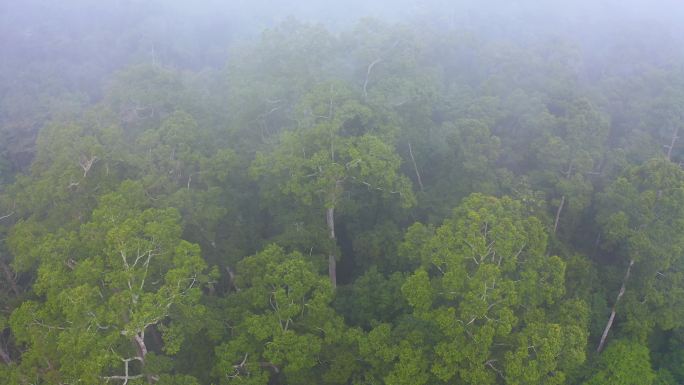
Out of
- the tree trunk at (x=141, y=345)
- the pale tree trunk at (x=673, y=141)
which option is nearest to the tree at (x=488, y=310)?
the tree trunk at (x=141, y=345)

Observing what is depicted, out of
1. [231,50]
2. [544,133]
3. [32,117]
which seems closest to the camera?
[544,133]

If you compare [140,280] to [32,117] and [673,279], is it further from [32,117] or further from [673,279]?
[32,117]

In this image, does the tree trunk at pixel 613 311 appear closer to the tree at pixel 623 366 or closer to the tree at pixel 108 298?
the tree at pixel 623 366

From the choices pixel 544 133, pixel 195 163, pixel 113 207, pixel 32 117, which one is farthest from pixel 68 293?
pixel 32 117

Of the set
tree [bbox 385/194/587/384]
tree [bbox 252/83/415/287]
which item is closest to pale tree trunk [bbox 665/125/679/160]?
tree [bbox 385/194/587/384]

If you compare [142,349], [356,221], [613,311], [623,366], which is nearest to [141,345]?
[142,349]

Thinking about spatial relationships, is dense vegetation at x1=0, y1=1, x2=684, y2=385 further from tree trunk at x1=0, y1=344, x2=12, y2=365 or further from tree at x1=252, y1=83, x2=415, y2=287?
tree trunk at x1=0, y1=344, x2=12, y2=365

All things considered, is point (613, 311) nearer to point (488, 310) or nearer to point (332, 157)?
point (488, 310)
